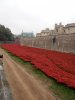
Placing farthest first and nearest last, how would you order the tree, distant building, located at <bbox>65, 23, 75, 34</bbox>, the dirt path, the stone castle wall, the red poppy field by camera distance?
the tree
distant building, located at <bbox>65, 23, 75, 34</bbox>
the stone castle wall
the red poppy field
the dirt path

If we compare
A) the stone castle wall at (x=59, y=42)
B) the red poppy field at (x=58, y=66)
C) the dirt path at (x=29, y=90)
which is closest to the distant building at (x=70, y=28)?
the stone castle wall at (x=59, y=42)

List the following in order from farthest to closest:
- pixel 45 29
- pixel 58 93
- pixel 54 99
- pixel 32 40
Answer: pixel 45 29 → pixel 32 40 → pixel 58 93 → pixel 54 99

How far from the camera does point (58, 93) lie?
1211 cm

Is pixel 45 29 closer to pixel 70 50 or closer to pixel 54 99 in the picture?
pixel 70 50

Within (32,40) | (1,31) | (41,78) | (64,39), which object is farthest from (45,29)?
(41,78)

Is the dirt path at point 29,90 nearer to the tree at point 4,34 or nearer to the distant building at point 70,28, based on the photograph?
the distant building at point 70,28

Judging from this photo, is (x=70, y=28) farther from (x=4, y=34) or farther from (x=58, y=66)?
(x=58, y=66)

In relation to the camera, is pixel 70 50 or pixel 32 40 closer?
pixel 70 50

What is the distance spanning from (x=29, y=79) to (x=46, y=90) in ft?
11.3

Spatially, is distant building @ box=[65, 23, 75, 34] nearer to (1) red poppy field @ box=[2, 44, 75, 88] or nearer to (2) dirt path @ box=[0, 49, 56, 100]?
(1) red poppy field @ box=[2, 44, 75, 88]

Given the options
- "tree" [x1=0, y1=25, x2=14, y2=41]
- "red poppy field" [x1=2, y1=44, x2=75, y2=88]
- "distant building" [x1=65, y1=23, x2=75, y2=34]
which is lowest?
"red poppy field" [x1=2, y1=44, x2=75, y2=88]

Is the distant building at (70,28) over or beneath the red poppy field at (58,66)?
over

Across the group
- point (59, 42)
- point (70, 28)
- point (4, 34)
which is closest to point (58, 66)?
point (59, 42)

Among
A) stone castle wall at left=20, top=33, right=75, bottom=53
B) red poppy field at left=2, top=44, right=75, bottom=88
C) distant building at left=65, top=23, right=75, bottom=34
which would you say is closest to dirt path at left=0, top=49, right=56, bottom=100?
red poppy field at left=2, top=44, right=75, bottom=88
